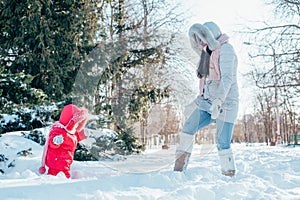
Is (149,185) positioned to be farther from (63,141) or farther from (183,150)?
(63,141)

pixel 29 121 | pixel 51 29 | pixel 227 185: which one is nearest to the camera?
pixel 227 185

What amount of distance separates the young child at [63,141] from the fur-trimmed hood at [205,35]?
4.52 feet

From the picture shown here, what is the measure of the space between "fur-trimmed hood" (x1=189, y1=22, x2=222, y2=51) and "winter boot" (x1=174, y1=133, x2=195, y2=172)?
80 centimetres

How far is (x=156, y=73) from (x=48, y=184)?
6.11 feet

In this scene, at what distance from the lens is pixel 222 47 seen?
3178 millimetres

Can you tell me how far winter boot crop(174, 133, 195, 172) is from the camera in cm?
326

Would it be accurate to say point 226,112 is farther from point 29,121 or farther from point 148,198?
point 29,121

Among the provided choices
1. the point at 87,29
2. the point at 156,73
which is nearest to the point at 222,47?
the point at 156,73

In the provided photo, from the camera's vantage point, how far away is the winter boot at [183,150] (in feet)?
10.7

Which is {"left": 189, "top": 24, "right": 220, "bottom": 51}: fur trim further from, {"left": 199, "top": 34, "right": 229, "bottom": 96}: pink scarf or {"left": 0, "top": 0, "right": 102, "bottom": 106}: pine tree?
{"left": 0, "top": 0, "right": 102, "bottom": 106}: pine tree

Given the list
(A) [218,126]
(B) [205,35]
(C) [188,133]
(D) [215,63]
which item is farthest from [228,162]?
(B) [205,35]

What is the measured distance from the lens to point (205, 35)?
3141mm

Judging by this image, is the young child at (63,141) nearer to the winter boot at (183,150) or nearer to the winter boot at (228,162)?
the winter boot at (183,150)

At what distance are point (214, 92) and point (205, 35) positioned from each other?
1.67ft
